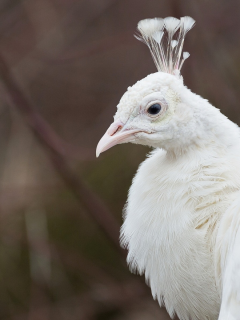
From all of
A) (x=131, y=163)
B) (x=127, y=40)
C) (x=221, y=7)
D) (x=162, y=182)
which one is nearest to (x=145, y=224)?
(x=162, y=182)

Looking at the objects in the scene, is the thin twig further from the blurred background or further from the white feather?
the white feather

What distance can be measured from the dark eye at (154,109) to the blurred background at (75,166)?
144cm

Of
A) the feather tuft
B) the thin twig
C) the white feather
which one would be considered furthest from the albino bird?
the thin twig

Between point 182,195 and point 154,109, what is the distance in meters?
0.26

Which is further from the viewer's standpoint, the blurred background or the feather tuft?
the blurred background

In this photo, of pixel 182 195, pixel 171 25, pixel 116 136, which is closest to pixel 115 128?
→ pixel 116 136

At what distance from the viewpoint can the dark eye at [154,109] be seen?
1360 mm

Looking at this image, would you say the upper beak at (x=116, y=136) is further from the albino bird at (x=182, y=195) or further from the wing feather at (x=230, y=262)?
the wing feather at (x=230, y=262)

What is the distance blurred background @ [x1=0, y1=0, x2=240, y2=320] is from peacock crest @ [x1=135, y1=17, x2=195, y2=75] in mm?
1344

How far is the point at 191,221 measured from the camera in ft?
4.33

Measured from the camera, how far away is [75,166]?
3.61 metres

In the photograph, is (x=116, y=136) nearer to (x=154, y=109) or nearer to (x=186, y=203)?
(x=154, y=109)

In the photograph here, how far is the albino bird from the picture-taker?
1318 millimetres

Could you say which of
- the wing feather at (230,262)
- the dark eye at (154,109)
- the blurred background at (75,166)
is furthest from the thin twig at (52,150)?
the wing feather at (230,262)
